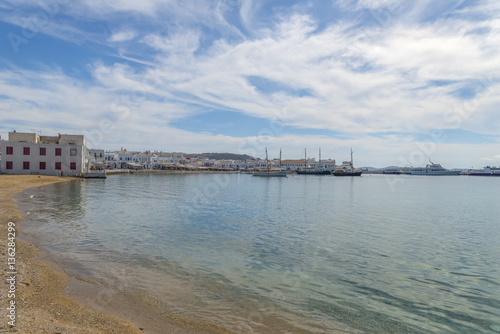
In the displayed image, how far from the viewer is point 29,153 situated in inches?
2532

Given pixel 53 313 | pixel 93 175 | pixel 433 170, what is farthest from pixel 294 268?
pixel 433 170

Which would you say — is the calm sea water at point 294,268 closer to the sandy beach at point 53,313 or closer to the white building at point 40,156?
the sandy beach at point 53,313

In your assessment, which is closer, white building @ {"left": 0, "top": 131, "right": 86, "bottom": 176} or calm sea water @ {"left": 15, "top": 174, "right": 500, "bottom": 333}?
calm sea water @ {"left": 15, "top": 174, "right": 500, "bottom": 333}

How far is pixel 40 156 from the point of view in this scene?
65.6 meters

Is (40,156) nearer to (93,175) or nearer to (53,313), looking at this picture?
(93,175)

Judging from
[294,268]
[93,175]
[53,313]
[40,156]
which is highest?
[40,156]

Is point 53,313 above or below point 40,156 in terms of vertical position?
below

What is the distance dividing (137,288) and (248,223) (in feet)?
42.2

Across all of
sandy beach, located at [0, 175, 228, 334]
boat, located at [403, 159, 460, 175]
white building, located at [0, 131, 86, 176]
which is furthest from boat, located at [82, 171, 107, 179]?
boat, located at [403, 159, 460, 175]

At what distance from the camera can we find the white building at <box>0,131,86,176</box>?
62.6 meters

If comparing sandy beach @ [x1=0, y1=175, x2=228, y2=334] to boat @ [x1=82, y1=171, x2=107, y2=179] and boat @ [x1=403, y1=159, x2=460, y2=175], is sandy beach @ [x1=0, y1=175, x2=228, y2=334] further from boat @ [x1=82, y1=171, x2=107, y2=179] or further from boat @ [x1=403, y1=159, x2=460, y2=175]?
boat @ [x1=403, y1=159, x2=460, y2=175]

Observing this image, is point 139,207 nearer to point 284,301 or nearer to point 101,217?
point 101,217

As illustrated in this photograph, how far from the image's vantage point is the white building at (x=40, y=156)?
62622 mm

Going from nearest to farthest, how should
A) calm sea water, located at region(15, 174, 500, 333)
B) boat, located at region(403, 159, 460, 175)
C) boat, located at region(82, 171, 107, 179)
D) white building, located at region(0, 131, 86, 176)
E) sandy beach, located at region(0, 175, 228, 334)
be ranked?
sandy beach, located at region(0, 175, 228, 334)
calm sea water, located at region(15, 174, 500, 333)
white building, located at region(0, 131, 86, 176)
boat, located at region(82, 171, 107, 179)
boat, located at region(403, 159, 460, 175)
